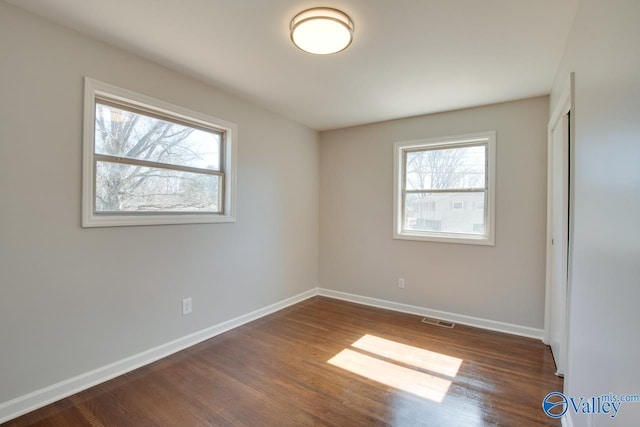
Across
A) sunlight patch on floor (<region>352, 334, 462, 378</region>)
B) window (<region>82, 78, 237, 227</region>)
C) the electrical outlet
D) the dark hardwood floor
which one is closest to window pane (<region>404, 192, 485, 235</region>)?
the dark hardwood floor

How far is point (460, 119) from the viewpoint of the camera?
343 cm

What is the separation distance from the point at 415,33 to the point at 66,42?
237cm

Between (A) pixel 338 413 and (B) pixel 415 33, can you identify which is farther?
(B) pixel 415 33

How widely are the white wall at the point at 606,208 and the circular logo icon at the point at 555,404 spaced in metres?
0.29

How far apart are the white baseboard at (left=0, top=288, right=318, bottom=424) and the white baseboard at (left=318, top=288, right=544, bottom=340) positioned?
5.06 ft

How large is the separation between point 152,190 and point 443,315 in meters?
3.38

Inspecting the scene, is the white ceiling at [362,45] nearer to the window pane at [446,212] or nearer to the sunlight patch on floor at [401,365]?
the window pane at [446,212]

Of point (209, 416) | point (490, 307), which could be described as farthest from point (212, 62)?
point (490, 307)

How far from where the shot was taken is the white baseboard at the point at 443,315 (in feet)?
10.1

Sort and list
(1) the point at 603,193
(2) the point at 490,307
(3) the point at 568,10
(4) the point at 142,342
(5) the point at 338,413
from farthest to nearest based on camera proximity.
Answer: (2) the point at 490,307, (4) the point at 142,342, (5) the point at 338,413, (3) the point at 568,10, (1) the point at 603,193

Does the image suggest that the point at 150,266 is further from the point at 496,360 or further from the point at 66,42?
the point at 496,360

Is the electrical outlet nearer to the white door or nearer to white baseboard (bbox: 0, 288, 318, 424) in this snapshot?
white baseboard (bbox: 0, 288, 318, 424)

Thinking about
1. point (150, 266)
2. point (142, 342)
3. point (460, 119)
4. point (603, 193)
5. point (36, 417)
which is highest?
point (460, 119)

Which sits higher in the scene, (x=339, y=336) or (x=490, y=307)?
(x=490, y=307)
